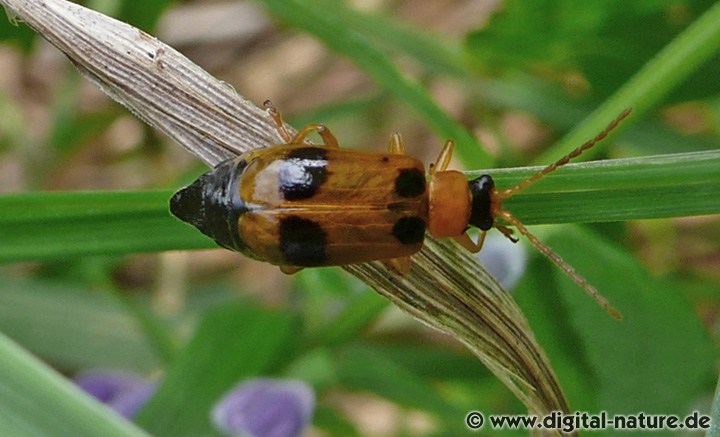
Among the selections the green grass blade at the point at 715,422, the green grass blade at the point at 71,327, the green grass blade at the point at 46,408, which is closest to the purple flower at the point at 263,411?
the green grass blade at the point at 46,408

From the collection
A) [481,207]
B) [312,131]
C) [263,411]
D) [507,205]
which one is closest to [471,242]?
[481,207]

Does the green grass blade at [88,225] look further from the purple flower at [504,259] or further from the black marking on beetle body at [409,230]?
the purple flower at [504,259]

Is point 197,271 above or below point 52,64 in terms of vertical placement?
below

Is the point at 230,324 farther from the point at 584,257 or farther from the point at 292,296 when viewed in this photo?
the point at 292,296

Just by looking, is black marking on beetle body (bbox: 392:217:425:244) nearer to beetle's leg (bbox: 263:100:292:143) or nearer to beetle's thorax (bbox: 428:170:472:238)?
beetle's thorax (bbox: 428:170:472:238)

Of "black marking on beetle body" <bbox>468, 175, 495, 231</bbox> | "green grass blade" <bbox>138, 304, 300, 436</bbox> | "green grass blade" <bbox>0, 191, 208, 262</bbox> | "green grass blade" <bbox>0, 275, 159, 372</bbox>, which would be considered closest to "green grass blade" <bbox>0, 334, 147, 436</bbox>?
"green grass blade" <bbox>0, 191, 208, 262</bbox>

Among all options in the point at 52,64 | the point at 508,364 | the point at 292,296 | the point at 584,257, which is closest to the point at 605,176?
the point at 508,364

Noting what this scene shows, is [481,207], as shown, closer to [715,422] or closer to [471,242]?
[471,242]

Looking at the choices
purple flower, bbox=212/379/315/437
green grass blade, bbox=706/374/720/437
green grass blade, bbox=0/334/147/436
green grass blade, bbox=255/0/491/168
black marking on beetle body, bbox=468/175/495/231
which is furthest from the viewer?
green grass blade, bbox=255/0/491/168
